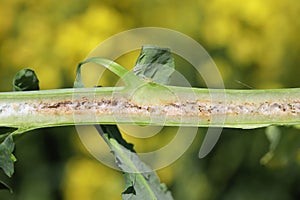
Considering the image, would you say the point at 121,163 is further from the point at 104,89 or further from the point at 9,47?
the point at 9,47

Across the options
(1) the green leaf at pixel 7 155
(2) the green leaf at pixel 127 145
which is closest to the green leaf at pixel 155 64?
(2) the green leaf at pixel 127 145

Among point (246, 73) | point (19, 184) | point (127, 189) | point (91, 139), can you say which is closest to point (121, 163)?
point (127, 189)

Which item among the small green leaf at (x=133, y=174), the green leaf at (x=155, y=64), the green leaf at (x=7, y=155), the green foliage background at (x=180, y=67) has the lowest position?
the green foliage background at (x=180, y=67)

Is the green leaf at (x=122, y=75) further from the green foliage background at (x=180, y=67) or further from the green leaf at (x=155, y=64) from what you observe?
the green foliage background at (x=180, y=67)

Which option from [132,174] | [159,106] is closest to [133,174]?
[132,174]

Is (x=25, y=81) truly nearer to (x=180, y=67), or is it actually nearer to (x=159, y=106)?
(x=159, y=106)
